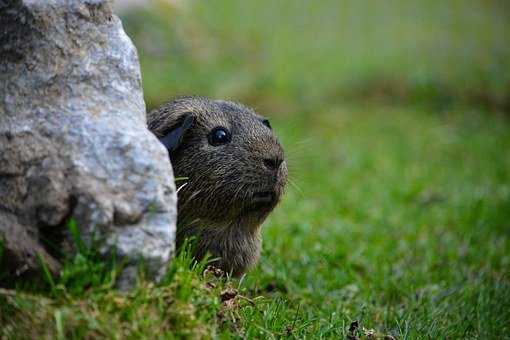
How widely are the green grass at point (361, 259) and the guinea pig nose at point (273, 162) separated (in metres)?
0.69

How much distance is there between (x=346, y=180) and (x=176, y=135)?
4551 millimetres

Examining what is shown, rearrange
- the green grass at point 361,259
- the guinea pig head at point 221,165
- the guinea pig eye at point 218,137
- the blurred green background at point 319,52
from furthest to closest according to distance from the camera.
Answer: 1. the blurred green background at point 319,52
2. the guinea pig eye at point 218,137
3. the guinea pig head at point 221,165
4. the green grass at point 361,259

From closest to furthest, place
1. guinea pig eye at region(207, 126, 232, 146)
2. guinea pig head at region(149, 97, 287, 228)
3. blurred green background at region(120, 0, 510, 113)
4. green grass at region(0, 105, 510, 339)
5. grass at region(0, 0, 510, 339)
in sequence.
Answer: green grass at region(0, 105, 510, 339) < grass at region(0, 0, 510, 339) < guinea pig head at region(149, 97, 287, 228) < guinea pig eye at region(207, 126, 232, 146) < blurred green background at region(120, 0, 510, 113)

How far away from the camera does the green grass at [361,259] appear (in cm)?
279

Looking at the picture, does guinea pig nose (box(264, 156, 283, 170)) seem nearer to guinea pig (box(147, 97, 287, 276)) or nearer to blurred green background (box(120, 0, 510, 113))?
guinea pig (box(147, 97, 287, 276))

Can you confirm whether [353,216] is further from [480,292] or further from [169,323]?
[169,323]

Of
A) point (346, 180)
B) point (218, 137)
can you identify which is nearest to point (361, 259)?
point (218, 137)

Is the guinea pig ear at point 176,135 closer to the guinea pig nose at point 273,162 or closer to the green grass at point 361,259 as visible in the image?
the guinea pig nose at point 273,162

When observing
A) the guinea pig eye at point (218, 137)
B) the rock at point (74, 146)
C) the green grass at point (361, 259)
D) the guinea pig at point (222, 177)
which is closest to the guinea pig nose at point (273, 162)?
the guinea pig at point (222, 177)

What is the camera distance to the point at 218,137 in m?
3.95

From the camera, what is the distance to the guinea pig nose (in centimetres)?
384

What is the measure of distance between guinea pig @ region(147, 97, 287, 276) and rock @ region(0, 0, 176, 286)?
2.10 ft

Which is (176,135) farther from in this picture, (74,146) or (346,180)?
(346,180)

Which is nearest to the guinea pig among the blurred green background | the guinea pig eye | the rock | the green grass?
the guinea pig eye
